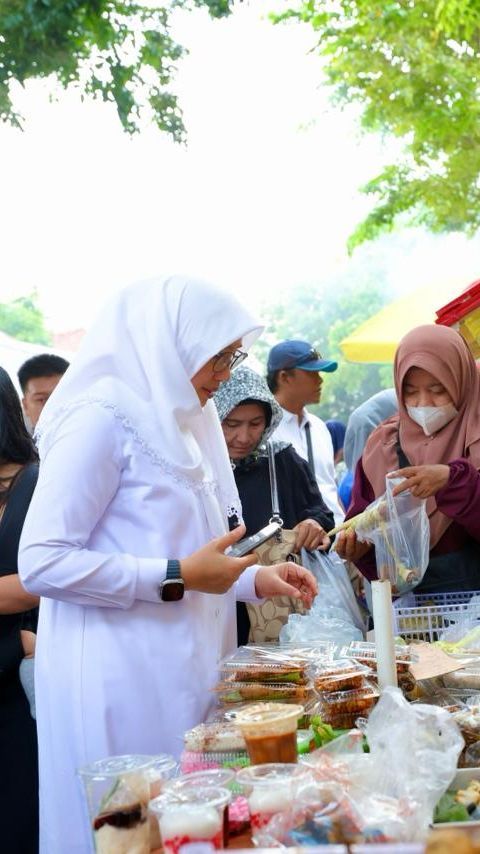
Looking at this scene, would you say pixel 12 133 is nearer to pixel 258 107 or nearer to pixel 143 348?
pixel 258 107

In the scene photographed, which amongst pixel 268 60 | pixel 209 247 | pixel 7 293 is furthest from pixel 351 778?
pixel 7 293

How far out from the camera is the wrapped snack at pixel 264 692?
6.16 ft

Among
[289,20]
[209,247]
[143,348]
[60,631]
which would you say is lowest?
[60,631]

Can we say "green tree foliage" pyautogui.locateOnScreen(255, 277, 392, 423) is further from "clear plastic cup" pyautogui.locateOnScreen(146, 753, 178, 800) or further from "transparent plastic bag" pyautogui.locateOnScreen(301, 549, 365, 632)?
"clear plastic cup" pyautogui.locateOnScreen(146, 753, 178, 800)

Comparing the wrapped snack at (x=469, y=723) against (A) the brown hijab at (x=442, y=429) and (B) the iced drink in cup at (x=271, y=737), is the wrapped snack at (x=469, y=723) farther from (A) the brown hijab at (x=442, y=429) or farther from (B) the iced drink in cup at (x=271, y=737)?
(A) the brown hijab at (x=442, y=429)

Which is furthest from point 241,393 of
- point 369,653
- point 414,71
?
point 414,71

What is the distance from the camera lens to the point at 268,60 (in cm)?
1617

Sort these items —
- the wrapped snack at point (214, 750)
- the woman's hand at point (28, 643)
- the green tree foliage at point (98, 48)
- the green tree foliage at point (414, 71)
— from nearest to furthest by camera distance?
the wrapped snack at point (214, 750) < the woman's hand at point (28, 643) < the green tree foliage at point (414, 71) < the green tree foliage at point (98, 48)

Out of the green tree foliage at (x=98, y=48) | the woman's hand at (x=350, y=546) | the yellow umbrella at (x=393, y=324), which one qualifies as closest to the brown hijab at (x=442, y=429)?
the woman's hand at (x=350, y=546)

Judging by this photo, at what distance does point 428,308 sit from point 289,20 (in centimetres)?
318

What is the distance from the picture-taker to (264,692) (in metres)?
1.88

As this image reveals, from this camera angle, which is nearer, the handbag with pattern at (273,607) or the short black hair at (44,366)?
the handbag with pattern at (273,607)

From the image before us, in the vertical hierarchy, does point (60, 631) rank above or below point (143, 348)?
below

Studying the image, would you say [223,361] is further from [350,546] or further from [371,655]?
[350,546]
